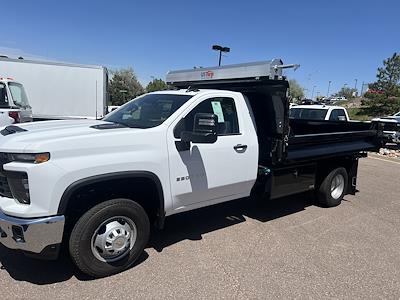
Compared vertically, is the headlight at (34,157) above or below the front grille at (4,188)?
above

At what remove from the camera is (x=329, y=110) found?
12539 mm

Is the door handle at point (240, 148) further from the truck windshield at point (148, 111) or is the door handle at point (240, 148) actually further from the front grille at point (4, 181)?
the front grille at point (4, 181)

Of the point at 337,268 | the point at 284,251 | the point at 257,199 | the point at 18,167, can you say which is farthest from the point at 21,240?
Result: the point at 257,199

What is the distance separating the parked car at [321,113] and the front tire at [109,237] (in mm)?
9580

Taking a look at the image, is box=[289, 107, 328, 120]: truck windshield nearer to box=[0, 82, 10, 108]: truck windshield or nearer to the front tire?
box=[0, 82, 10, 108]: truck windshield

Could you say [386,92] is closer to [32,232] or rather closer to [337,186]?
[337,186]

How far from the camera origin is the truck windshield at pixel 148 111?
418 cm

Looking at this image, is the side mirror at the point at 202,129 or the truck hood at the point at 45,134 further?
the side mirror at the point at 202,129

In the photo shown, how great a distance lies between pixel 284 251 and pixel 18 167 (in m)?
3.14

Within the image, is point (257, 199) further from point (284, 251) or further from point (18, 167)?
point (18, 167)

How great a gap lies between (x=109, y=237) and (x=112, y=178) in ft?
1.98

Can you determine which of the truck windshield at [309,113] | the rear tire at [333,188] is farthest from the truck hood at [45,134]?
the truck windshield at [309,113]

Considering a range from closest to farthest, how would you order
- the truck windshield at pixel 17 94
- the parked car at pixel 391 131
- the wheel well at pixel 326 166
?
the wheel well at pixel 326 166, the truck windshield at pixel 17 94, the parked car at pixel 391 131

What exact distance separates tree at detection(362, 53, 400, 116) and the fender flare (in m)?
42.9
